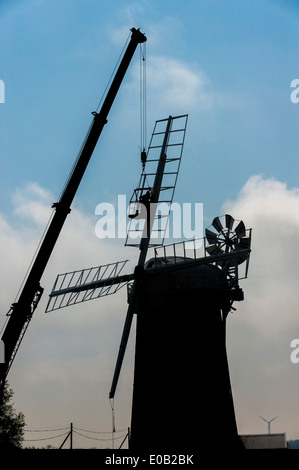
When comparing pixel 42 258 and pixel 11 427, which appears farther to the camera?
pixel 11 427

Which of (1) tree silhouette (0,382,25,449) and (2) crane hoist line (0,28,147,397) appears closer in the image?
(2) crane hoist line (0,28,147,397)

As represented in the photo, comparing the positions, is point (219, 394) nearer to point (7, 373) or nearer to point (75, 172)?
point (7, 373)

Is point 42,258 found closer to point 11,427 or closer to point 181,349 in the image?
point 181,349

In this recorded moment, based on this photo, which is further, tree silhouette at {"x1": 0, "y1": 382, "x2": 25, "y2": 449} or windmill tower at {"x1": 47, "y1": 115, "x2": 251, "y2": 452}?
tree silhouette at {"x1": 0, "y1": 382, "x2": 25, "y2": 449}

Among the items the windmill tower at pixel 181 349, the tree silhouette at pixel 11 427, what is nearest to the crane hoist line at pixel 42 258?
the windmill tower at pixel 181 349

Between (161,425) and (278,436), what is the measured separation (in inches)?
838

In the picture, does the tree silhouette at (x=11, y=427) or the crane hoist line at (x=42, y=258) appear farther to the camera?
the tree silhouette at (x=11, y=427)

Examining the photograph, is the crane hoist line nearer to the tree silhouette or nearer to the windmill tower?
the windmill tower

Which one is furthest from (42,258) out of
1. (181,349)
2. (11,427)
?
(11,427)

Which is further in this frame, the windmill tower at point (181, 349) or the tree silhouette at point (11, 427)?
the tree silhouette at point (11, 427)

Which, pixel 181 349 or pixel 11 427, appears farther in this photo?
pixel 11 427

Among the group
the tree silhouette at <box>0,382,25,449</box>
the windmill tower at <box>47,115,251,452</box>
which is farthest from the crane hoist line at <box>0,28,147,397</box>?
the tree silhouette at <box>0,382,25,449</box>

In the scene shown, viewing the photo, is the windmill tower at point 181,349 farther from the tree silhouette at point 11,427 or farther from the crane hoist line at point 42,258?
the tree silhouette at point 11,427

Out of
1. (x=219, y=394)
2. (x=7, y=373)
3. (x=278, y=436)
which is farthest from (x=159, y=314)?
(x=278, y=436)
